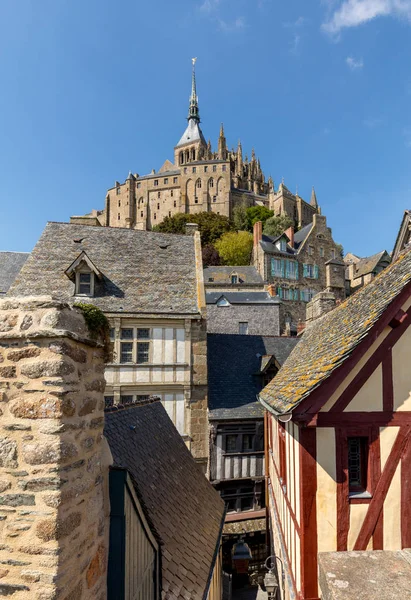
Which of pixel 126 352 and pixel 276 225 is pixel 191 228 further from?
pixel 276 225

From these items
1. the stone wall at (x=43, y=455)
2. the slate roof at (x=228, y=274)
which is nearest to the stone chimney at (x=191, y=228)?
the stone wall at (x=43, y=455)

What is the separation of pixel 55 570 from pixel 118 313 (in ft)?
39.0

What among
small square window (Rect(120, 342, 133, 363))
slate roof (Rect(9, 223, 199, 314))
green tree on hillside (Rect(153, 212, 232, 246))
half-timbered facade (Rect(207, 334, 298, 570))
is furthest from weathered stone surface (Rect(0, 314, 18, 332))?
green tree on hillside (Rect(153, 212, 232, 246))

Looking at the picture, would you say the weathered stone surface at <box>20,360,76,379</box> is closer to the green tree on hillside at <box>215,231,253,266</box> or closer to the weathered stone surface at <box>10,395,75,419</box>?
the weathered stone surface at <box>10,395,75,419</box>

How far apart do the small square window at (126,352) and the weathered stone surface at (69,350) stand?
37.1ft

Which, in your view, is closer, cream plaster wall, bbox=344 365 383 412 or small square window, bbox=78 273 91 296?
cream plaster wall, bbox=344 365 383 412

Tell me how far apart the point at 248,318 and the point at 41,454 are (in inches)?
1038

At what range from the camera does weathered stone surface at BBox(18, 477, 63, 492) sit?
2.77 metres

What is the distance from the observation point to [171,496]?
6871 mm

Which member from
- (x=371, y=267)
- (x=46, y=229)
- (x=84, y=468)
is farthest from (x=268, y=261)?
(x=84, y=468)

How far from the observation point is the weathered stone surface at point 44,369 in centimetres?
288

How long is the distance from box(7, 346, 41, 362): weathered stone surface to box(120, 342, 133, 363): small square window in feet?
37.8

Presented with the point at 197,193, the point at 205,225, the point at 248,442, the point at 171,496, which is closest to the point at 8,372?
the point at 171,496

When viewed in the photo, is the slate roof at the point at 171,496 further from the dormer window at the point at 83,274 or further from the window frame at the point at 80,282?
the dormer window at the point at 83,274
